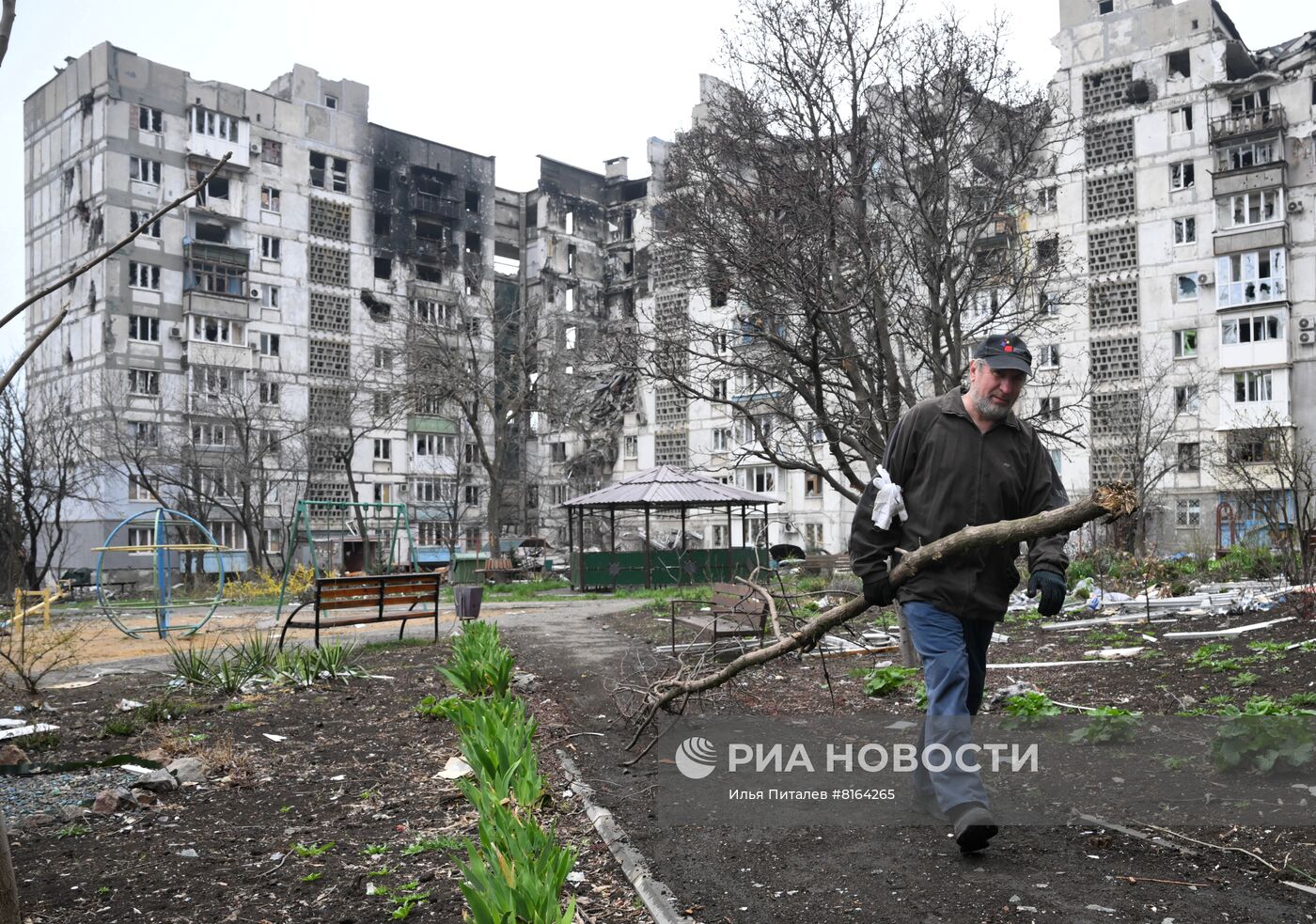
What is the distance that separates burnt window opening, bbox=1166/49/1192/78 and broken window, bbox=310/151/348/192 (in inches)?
1594

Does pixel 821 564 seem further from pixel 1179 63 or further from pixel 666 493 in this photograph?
pixel 1179 63

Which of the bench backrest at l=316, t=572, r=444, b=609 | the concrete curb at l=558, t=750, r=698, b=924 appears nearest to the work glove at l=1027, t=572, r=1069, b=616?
the concrete curb at l=558, t=750, r=698, b=924

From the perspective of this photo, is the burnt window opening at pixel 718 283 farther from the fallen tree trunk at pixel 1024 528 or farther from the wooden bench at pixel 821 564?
the wooden bench at pixel 821 564

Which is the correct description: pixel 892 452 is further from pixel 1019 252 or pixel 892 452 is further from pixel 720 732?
pixel 1019 252

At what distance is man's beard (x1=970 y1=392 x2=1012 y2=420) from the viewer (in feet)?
14.5

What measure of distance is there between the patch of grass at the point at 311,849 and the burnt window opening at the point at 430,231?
56.9m

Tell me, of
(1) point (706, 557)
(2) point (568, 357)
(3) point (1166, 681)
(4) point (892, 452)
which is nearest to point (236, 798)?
(4) point (892, 452)

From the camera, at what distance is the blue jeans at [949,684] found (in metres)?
4.04

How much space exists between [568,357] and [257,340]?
785 inches

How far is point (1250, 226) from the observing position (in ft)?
129

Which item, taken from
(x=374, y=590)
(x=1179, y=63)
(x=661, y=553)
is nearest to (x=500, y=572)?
(x=661, y=553)

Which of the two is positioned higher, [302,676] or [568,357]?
[568,357]

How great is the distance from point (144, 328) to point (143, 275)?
2.46 meters

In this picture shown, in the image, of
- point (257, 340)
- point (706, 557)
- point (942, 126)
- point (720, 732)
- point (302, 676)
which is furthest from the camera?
point (257, 340)
